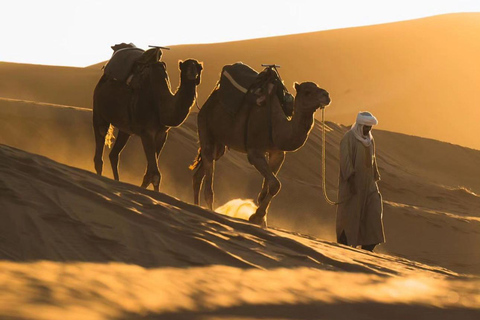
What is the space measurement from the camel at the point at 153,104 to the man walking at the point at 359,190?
2.03 meters

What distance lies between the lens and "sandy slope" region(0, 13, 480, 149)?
55969mm

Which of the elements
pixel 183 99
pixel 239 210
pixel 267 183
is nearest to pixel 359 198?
pixel 267 183

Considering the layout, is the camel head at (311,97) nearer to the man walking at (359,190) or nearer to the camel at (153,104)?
the man walking at (359,190)

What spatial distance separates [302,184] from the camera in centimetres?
2038

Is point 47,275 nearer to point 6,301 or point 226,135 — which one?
point 6,301

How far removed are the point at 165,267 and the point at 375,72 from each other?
218 ft

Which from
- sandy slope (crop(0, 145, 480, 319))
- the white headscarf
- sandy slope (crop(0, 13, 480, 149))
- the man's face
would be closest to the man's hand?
the white headscarf

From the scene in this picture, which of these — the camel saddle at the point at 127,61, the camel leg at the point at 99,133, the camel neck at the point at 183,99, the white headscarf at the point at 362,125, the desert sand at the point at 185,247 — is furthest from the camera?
the camel leg at the point at 99,133

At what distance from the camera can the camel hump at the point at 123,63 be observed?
44.1 ft

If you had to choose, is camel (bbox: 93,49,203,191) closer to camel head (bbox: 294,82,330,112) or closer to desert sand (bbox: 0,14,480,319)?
desert sand (bbox: 0,14,480,319)

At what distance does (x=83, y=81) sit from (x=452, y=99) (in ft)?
76.8

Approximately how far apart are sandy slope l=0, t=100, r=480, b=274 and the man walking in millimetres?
2736

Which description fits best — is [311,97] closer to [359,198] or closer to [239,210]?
[359,198]

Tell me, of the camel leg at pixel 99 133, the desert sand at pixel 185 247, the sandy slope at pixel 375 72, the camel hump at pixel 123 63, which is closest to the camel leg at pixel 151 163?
the desert sand at pixel 185 247
